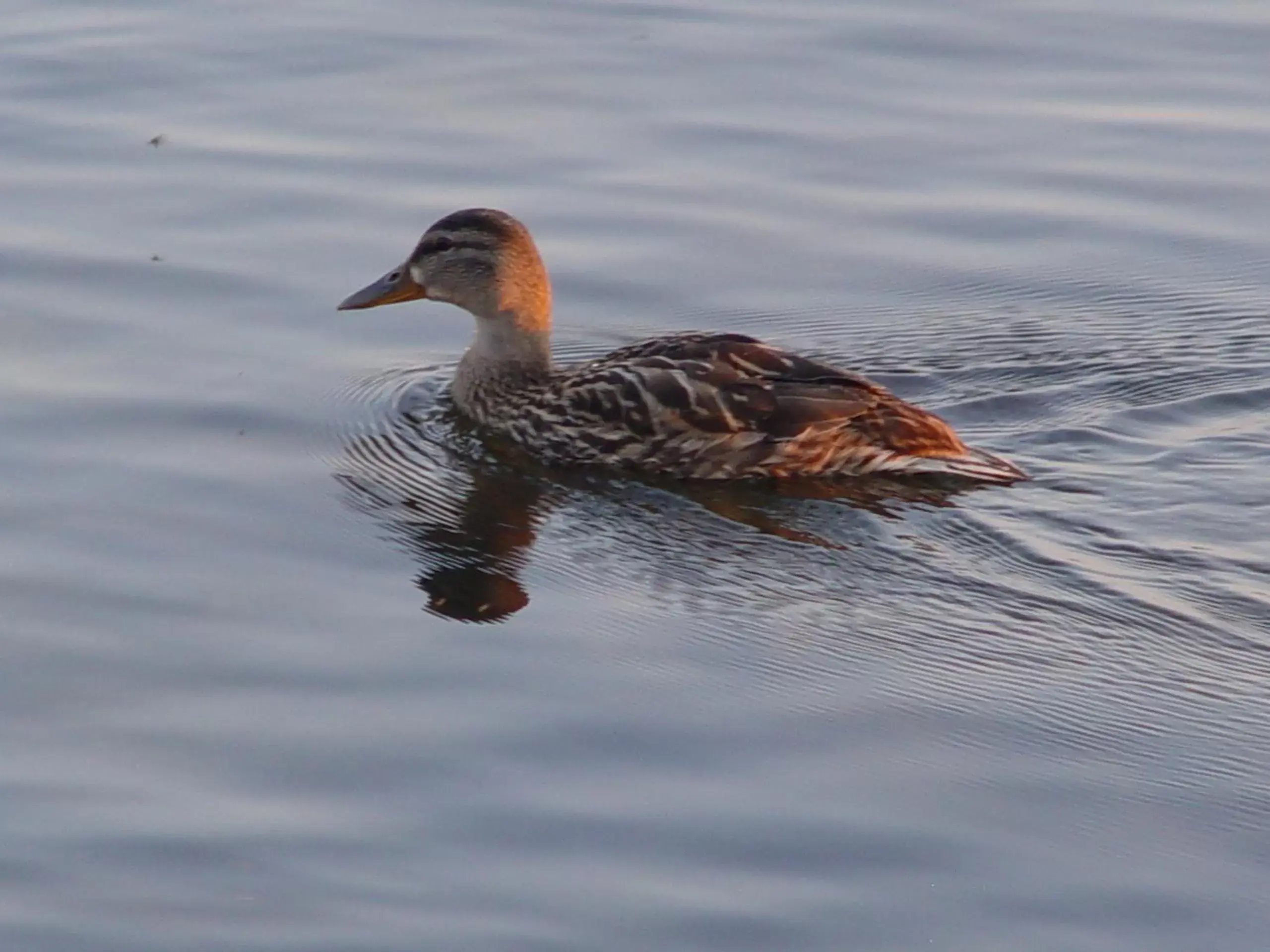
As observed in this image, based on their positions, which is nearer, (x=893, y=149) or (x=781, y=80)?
(x=893, y=149)

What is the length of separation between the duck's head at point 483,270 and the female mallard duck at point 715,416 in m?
0.32

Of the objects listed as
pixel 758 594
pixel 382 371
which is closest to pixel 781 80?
pixel 382 371

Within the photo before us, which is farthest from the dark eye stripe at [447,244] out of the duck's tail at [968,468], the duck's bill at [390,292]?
the duck's tail at [968,468]

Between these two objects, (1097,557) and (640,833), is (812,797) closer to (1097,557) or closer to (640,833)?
(640,833)

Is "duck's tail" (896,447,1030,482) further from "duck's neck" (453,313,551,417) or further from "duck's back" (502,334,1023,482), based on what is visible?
"duck's neck" (453,313,551,417)

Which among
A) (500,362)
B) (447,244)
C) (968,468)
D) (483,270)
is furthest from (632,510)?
(447,244)

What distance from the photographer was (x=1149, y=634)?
8125 millimetres

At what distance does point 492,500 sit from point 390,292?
1815mm

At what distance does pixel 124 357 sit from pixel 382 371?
1.17 m

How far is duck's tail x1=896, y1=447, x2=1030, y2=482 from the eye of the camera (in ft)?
31.9

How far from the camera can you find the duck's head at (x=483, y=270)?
11023mm

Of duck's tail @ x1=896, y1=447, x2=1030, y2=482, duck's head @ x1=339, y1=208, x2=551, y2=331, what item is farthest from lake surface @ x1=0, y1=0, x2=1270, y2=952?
duck's head @ x1=339, y1=208, x2=551, y2=331

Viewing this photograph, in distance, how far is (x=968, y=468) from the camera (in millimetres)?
9742

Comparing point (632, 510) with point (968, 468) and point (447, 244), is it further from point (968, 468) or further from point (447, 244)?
point (447, 244)
